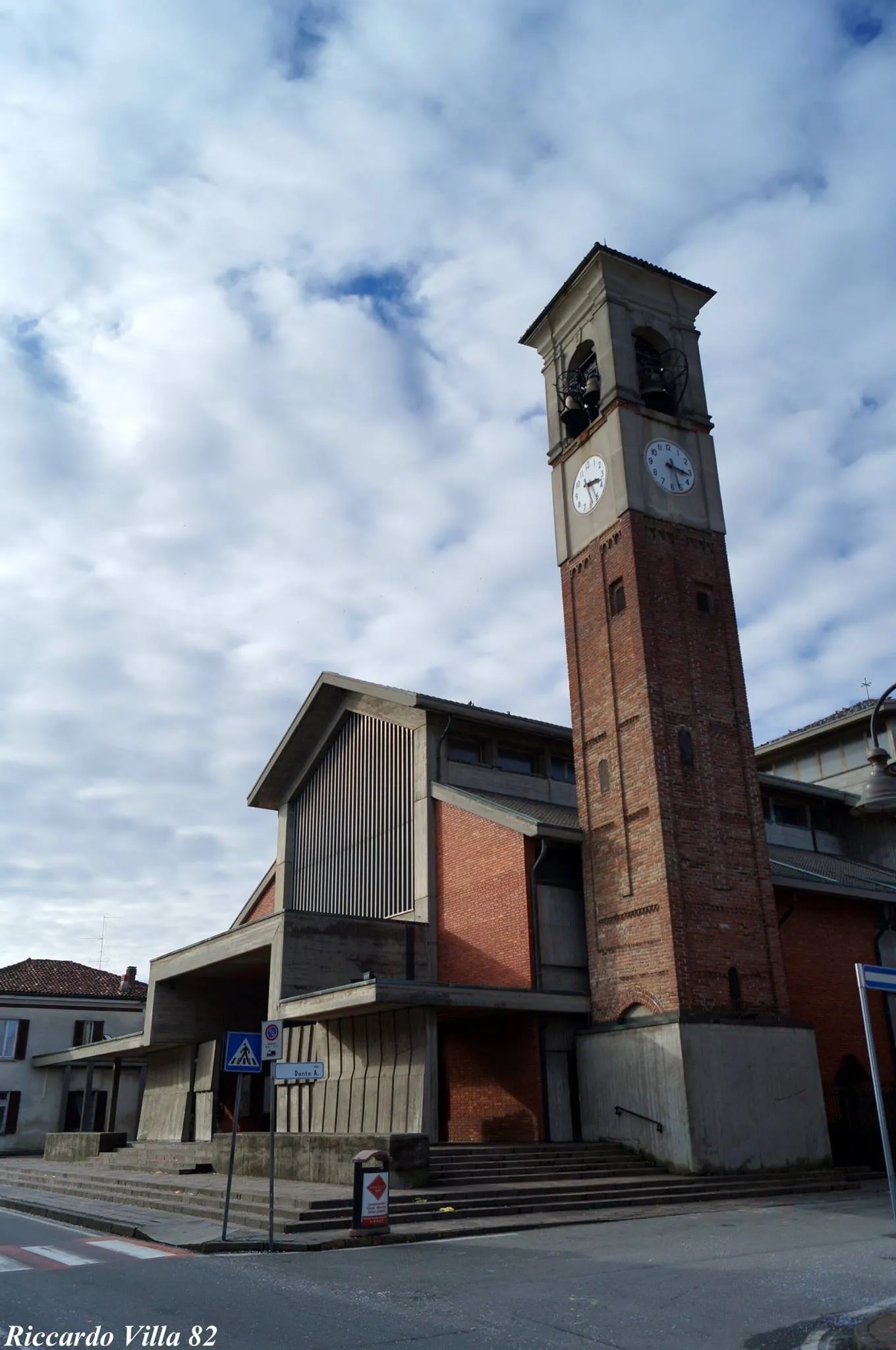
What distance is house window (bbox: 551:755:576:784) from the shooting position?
2769 centimetres

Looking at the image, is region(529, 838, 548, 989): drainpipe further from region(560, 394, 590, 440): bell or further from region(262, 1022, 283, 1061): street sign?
region(560, 394, 590, 440): bell

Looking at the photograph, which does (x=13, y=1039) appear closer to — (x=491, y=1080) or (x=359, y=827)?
(x=359, y=827)

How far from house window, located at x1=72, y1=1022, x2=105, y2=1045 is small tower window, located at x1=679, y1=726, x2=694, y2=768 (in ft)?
95.6

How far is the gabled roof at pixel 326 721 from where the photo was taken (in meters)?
25.6

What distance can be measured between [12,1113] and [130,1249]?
99.1 ft

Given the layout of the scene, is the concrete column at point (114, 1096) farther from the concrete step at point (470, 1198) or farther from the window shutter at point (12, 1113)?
the concrete step at point (470, 1198)

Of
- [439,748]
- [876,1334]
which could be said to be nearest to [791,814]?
[439,748]

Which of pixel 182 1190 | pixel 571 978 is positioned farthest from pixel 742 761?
pixel 182 1190

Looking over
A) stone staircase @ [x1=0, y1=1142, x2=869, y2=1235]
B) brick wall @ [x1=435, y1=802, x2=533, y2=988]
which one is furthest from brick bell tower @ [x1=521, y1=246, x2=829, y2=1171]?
brick wall @ [x1=435, y1=802, x2=533, y2=988]

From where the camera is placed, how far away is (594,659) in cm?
2409

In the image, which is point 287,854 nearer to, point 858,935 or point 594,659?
point 594,659

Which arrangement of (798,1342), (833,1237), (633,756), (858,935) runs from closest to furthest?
1. (798,1342)
2. (833,1237)
3. (633,756)
4. (858,935)

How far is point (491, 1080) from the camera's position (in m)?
22.0

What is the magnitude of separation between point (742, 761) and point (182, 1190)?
13.7 m
